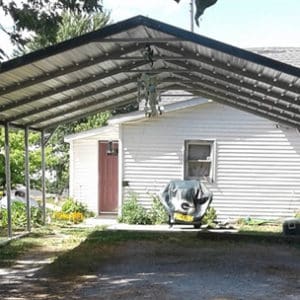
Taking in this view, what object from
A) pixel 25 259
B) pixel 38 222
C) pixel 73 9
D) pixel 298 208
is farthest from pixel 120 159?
pixel 73 9

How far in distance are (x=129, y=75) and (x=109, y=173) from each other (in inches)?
265

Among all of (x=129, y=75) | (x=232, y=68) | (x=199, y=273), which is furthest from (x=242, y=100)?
(x=199, y=273)

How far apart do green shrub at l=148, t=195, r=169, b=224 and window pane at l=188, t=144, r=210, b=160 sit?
5.27ft

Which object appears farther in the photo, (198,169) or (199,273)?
(198,169)

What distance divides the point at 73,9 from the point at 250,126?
35.5ft

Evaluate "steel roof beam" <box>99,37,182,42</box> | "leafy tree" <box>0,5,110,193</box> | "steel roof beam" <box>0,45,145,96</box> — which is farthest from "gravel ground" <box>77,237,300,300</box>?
"leafy tree" <box>0,5,110,193</box>

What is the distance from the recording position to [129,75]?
1045cm

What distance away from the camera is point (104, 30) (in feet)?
22.9

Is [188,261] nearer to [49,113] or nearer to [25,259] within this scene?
[25,259]

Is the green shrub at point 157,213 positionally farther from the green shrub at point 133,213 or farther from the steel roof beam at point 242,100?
the steel roof beam at point 242,100

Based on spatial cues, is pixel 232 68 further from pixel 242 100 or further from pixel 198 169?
pixel 198 169

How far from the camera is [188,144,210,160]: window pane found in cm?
1519

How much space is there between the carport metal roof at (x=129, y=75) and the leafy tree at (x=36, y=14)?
1572mm

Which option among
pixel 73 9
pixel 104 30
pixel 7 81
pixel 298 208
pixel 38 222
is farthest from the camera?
pixel 298 208
